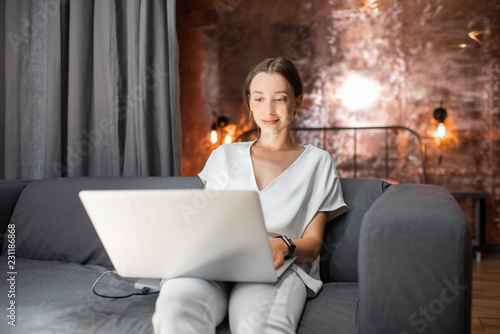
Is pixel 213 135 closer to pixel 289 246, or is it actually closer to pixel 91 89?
pixel 91 89

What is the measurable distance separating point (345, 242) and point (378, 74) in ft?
9.72

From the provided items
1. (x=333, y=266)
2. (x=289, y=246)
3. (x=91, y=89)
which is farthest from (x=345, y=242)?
(x=91, y=89)

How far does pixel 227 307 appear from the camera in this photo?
998 millimetres

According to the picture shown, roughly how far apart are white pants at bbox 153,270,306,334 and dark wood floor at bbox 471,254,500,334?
1349 mm

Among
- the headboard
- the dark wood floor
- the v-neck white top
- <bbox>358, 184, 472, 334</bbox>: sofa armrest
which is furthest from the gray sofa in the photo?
the headboard

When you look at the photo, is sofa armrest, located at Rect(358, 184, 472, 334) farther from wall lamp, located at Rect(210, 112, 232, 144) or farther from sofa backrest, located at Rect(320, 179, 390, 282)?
wall lamp, located at Rect(210, 112, 232, 144)

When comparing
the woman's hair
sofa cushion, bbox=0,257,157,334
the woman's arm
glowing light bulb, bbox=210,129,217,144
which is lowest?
sofa cushion, bbox=0,257,157,334

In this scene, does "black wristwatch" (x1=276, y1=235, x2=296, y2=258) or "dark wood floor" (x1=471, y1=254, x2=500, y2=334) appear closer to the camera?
"black wristwatch" (x1=276, y1=235, x2=296, y2=258)

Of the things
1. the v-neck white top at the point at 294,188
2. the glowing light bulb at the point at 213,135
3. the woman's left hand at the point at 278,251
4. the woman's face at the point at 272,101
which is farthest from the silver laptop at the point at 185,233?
the glowing light bulb at the point at 213,135

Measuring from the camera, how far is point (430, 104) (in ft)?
12.6

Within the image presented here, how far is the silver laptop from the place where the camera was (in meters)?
0.82

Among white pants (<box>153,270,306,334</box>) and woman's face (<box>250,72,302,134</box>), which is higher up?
woman's face (<box>250,72,302,134</box>)

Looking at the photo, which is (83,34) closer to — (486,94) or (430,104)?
(430,104)

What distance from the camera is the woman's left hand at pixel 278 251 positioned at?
3.24 feet
